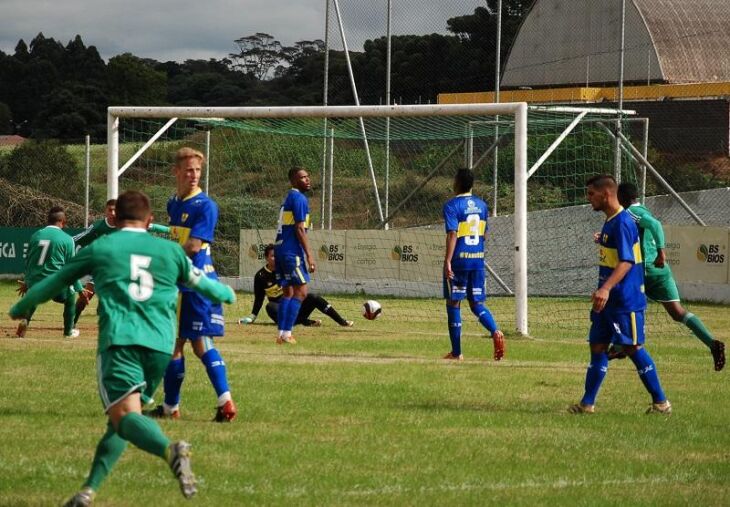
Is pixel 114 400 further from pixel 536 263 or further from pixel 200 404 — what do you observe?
pixel 536 263

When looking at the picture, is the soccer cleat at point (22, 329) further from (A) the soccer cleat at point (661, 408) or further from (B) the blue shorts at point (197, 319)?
(A) the soccer cleat at point (661, 408)

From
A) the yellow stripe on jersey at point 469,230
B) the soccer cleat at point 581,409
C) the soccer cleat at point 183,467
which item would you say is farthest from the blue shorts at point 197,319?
the yellow stripe on jersey at point 469,230

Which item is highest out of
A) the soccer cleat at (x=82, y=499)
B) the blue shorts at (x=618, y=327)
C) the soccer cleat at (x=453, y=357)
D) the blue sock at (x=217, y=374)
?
the blue shorts at (x=618, y=327)

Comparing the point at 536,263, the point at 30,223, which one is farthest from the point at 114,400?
the point at 30,223

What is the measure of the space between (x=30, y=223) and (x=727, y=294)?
1687 centimetres

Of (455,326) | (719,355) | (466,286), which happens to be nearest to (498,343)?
(455,326)

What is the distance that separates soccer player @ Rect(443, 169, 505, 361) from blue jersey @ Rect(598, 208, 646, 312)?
3.93 meters

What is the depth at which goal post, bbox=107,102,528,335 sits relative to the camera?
16750 mm

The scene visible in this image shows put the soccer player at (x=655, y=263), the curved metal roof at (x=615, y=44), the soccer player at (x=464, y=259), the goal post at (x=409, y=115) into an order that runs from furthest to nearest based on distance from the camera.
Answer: the curved metal roof at (x=615, y=44) < the goal post at (x=409, y=115) < the soccer player at (x=464, y=259) < the soccer player at (x=655, y=263)

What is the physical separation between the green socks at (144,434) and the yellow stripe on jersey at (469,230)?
320 inches

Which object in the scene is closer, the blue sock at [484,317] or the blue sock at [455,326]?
the blue sock at [455,326]

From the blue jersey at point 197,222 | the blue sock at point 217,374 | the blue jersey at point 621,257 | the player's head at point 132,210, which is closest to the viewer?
the player's head at point 132,210

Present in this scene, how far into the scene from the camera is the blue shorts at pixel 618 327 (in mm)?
9961

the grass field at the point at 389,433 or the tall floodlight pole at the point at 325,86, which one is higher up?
the tall floodlight pole at the point at 325,86
